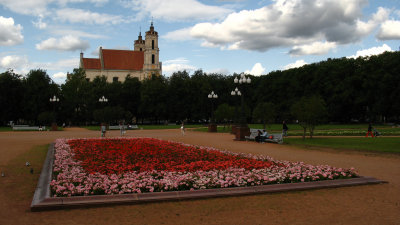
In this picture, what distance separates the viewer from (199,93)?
71.4 m

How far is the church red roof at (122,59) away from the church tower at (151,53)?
14.2 ft

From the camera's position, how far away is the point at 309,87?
65000 millimetres

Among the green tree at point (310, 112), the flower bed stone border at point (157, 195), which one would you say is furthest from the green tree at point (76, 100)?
the flower bed stone border at point (157, 195)

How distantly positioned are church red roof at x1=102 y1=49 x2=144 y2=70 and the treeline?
89.9 ft

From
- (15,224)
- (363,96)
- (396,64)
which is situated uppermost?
(396,64)

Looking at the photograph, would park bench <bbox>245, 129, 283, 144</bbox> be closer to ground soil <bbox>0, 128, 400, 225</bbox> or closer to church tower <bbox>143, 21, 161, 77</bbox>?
ground soil <bbox>0, 128, 400, 225</bbox>

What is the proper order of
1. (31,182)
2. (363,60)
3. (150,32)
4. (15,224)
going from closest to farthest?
(15,224)
(31,182)
(363,60)
(150,32)

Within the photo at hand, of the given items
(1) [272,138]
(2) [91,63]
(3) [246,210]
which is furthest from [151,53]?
(3) [246,210]

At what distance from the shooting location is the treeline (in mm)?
55031

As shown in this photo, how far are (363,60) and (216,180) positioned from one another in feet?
198

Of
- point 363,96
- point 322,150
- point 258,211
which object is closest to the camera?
point 258,211

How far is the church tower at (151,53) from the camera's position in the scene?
103 metres

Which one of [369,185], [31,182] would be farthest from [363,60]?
[31,182]

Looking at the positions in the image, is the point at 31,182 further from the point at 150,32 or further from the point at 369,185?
the point at 150,32
